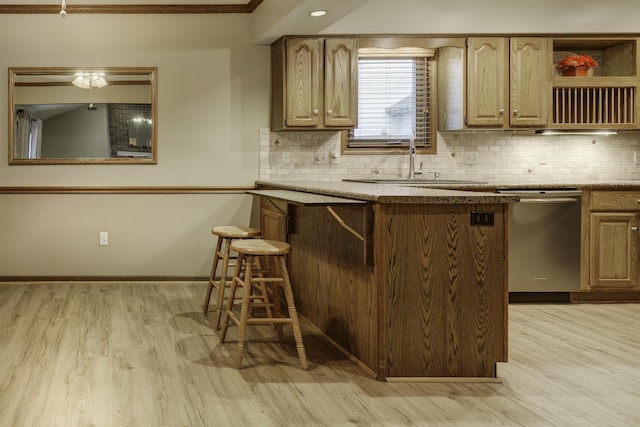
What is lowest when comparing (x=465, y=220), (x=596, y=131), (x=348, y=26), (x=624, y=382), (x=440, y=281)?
(x=624, y=382)

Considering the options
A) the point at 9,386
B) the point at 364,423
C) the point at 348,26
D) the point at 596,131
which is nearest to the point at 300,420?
the point at 364,423

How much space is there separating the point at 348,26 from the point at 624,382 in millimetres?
3382

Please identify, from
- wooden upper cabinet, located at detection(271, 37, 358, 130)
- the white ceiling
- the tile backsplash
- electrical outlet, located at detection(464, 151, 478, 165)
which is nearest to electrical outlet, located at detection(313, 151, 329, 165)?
the tile backsplash

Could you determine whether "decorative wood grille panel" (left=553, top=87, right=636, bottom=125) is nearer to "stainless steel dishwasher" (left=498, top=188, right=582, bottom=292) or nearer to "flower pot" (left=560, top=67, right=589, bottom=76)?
"flower pot" (left=560, top=67, right=589, bottom=76)

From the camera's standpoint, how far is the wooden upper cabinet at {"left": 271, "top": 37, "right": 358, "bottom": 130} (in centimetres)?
535

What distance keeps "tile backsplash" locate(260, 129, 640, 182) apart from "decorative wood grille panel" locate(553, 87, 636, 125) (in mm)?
358

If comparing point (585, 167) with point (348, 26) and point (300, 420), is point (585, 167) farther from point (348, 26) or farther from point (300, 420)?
point (300, 420)

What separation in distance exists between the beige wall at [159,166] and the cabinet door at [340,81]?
68 cm

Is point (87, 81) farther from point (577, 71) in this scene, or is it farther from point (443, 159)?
point (577, 71)

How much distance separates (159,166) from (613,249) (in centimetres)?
356

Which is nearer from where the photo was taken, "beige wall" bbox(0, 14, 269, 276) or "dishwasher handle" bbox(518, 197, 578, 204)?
"dishwasher handle" bbox(518, 197, 578, 204)

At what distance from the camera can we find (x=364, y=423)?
2537mm

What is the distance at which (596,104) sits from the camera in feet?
18.2

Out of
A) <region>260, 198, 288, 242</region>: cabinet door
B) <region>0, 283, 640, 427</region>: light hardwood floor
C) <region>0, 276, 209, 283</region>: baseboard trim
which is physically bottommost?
<region>0, 283, 640, 427</region>: light hardwood floor
